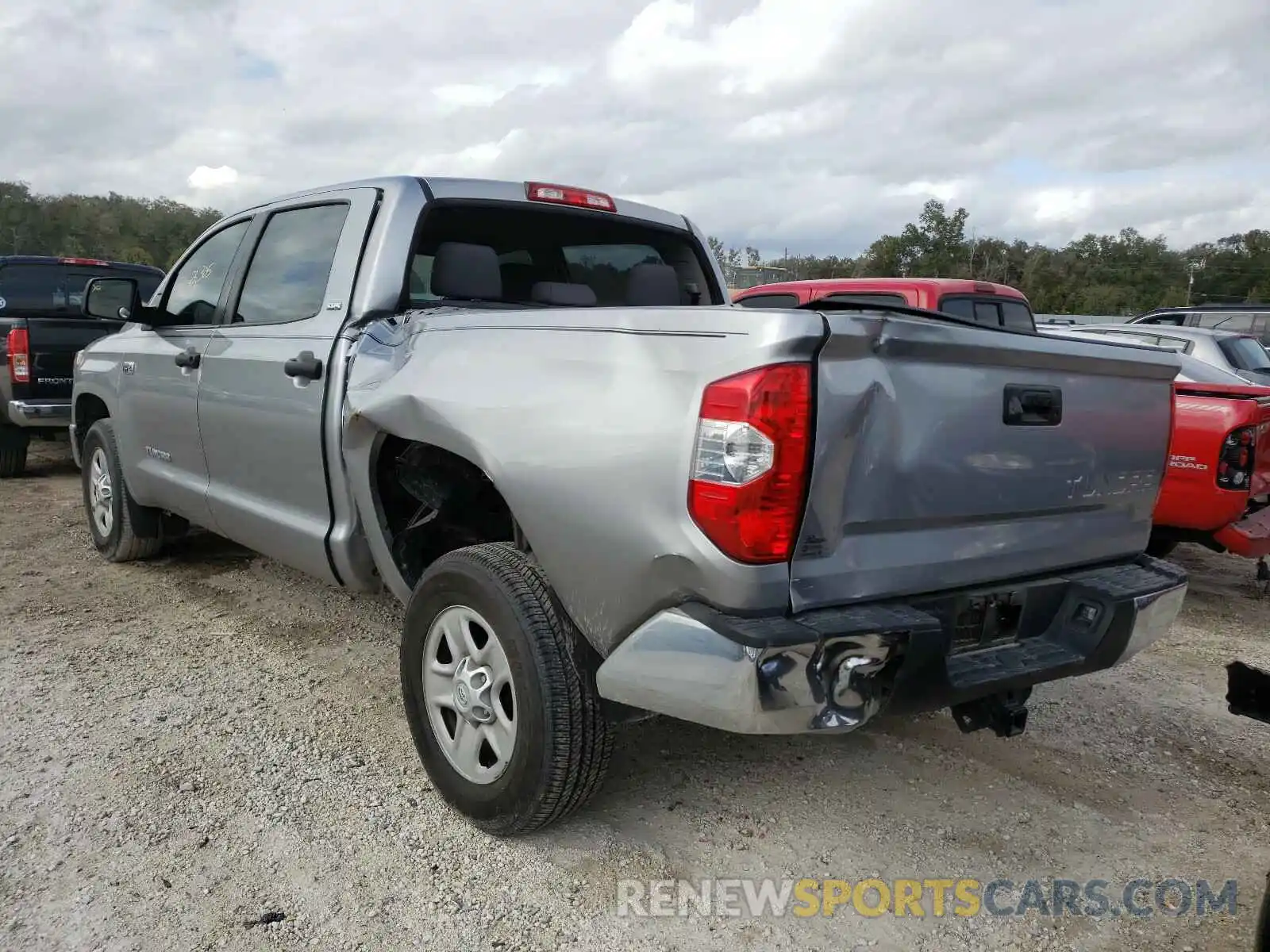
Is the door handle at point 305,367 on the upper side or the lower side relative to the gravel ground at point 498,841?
upper

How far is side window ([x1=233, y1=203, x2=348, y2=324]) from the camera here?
345cm

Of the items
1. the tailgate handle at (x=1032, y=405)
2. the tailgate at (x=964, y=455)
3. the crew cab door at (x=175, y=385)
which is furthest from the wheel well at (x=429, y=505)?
the tailgate handle at (x=1032, y=405)

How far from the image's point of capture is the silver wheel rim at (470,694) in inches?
99.5

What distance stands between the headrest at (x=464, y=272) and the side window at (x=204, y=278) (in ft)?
4.25

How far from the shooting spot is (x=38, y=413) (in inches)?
289

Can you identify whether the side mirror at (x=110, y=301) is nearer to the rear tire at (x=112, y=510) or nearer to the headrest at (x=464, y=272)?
the rear tire at (x=112, y=510)

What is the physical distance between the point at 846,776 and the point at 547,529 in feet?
4.76

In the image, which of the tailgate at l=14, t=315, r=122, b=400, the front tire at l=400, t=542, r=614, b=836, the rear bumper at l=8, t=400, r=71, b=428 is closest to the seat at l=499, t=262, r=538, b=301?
the front tire at l=400, t=542, r=614, b=836

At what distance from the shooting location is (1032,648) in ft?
7.98

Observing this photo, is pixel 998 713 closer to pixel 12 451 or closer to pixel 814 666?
pixel 814 666

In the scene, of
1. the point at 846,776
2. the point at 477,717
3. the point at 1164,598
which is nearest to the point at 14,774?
the point at 477,717

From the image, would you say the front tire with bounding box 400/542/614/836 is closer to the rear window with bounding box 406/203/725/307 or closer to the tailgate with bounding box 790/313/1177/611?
the tailgate with bounding box 790/313/1177/611

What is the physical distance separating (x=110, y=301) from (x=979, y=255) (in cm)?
6632

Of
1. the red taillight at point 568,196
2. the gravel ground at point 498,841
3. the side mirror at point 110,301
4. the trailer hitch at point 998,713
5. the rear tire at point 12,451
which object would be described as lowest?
the gravel ground at point 498,841
